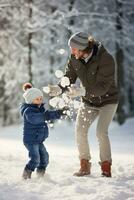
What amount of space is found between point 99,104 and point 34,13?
1401 centimetres

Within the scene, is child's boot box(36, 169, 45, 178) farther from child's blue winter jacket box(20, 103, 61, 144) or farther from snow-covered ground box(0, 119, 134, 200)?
child's blue winter jacket box(20, 103, 61, 144)

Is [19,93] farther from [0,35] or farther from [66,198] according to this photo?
[66,198]

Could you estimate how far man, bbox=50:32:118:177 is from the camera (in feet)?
26.8

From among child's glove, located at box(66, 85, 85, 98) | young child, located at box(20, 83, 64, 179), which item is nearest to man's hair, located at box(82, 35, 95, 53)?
child's glove, located at box(66, 85, 85, 98)

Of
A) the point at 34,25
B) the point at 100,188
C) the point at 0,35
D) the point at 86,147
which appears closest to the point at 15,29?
the point at 0,35

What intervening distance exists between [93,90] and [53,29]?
15135 mm

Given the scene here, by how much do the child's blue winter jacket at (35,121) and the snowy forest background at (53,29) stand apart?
12.1 meters

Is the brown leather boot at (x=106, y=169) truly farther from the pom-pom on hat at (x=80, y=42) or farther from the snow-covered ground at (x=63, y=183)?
the pom-pom on hat at (x=80, y=42)

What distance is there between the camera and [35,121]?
8.37 metres

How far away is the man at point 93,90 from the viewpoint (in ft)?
26.8

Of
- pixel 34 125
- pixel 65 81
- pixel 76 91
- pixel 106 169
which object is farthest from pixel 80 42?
pixel 106 169

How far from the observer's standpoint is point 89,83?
835cm

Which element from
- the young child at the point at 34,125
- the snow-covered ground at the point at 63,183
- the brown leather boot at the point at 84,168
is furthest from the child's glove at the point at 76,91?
the snow-covered ground at the point at 63,183

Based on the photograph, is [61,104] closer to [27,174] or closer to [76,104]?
[76,104]
